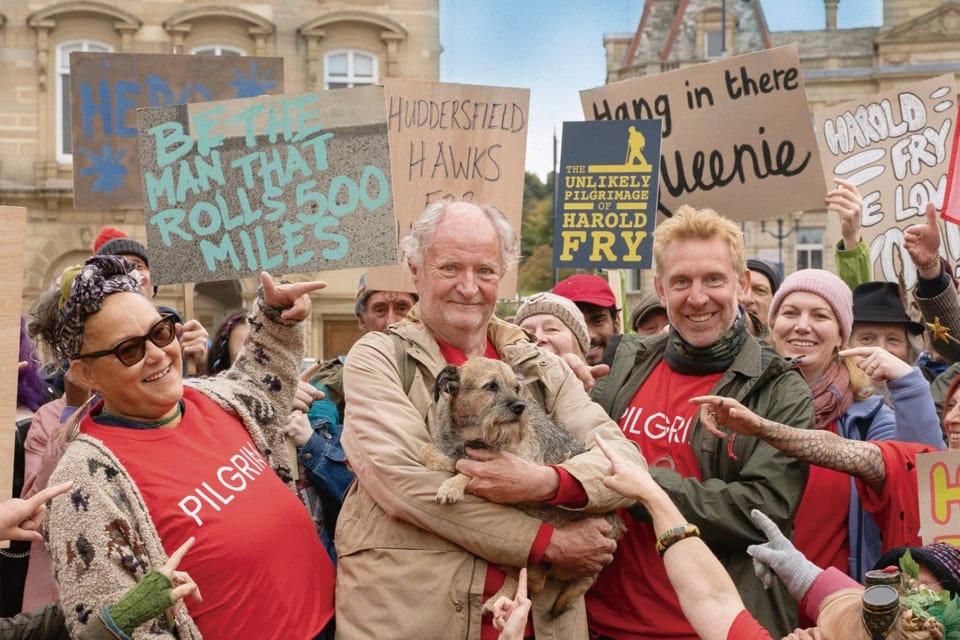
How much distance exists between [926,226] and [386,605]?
3.45 m

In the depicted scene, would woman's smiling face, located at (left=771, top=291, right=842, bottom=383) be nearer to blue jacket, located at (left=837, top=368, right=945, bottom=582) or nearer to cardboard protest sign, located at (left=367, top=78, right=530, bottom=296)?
blue jacket, located at (left=837, top=368, right=945, bottom=582)

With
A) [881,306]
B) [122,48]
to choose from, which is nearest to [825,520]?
[881,306]

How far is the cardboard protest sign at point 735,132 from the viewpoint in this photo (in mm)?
6922

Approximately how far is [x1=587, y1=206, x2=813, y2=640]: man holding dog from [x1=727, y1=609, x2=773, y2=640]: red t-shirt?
0.64m

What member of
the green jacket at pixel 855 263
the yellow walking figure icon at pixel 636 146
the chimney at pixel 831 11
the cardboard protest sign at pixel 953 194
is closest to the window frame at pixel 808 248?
the chimney at pixel 831 11

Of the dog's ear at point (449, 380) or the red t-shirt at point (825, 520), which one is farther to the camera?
the red t-shirt at point (825, 520)

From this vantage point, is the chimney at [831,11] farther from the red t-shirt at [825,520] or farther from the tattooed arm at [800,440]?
the tattooed arm at [800,440]

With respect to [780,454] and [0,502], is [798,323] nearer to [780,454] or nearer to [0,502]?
[780,454]

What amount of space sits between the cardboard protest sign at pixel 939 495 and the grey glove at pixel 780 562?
0.43 metres

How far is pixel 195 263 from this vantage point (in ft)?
16.5

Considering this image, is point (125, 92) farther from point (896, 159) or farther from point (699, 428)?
point (896, 159)

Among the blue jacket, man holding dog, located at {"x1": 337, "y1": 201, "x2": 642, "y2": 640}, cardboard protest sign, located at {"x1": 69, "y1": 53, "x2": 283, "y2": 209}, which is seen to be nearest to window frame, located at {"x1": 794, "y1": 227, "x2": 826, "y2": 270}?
cardboard protest sign, located at {"x1": 69, "y1": 53, "x2": 283, "y2": 209}

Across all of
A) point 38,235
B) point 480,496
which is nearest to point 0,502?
point 480,496

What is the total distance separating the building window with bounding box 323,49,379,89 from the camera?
2503 centimetres
